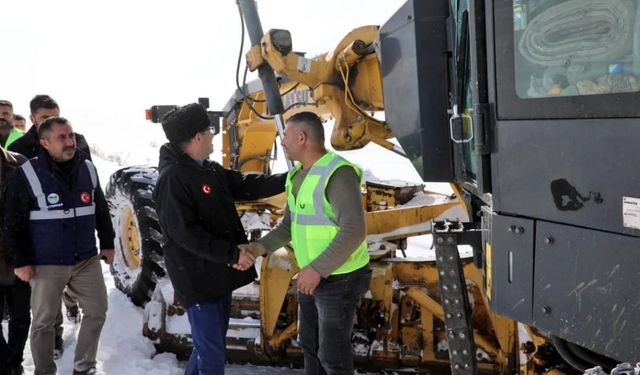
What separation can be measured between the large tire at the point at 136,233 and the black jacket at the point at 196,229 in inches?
66.7

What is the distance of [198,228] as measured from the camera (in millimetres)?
3512

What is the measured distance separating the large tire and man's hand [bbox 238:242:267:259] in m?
1.78

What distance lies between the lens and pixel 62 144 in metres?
4.05

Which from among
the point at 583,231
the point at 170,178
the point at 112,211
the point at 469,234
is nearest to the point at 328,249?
the point at 469,234

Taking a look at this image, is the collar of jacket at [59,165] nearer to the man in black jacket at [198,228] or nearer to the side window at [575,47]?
the man in black jacket at [198,228]

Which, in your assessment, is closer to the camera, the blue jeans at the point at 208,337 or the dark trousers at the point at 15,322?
the blue jeans at the point at 208,337

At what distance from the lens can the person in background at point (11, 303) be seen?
421 cm

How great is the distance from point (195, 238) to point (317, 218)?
69 cm

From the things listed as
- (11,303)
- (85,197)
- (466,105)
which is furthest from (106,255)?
(466,105)

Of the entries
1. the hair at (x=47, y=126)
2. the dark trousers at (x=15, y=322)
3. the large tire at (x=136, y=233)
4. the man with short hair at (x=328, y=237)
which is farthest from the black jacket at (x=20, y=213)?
the man with short hair at (x=328, y=237)

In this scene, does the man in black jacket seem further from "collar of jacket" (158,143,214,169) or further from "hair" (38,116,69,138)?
"hair" (38,116,69,138)

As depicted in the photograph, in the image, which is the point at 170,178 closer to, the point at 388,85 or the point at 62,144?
the point at 62,144

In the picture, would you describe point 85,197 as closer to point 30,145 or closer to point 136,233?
point 30,145

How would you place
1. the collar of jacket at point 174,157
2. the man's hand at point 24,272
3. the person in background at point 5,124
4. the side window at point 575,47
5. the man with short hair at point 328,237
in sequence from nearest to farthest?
the side window at point 575,47
the man with short hair at point 328,237
the collar of jacket at point 174,157
the man's hand at point 24,272
the person in background at point 5,124
